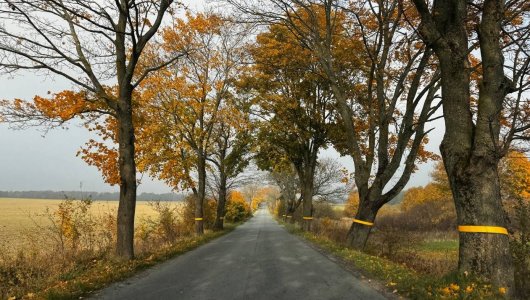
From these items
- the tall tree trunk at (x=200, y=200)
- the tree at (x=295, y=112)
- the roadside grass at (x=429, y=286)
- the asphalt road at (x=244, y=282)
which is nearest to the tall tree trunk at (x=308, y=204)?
the tree at (x=295, y=112)

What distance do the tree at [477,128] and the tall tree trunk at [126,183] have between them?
7.82 m

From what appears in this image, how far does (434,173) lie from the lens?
55.9m

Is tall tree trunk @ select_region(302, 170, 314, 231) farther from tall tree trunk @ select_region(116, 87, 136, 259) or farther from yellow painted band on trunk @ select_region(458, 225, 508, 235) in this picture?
yellow painted band on trunk @ select_region(458, 225, 508, 235)

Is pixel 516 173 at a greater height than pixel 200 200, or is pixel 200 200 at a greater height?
pixel 516 173

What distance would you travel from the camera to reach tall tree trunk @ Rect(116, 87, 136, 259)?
10617 mm

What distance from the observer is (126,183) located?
10773mm

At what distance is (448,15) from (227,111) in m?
17.4

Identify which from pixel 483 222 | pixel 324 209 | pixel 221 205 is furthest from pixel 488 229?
pixel 324 209

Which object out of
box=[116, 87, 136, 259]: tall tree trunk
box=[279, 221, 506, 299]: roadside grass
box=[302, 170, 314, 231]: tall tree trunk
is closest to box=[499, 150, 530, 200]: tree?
box=[302, 170, 314, 231]: tall tree trunk

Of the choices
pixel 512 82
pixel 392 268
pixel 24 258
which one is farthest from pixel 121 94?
pixel 512 82

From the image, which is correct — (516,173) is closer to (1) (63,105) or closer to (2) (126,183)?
(2) (126,183)

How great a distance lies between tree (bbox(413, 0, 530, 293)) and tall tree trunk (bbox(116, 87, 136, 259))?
25.7 ft

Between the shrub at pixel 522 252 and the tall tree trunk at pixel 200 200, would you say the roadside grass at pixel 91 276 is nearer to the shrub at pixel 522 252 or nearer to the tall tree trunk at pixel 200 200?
the shrub at pixel 522 252

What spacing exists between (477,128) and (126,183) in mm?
8531
